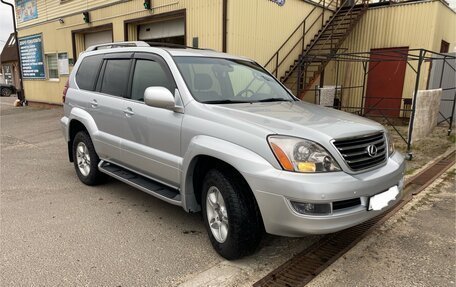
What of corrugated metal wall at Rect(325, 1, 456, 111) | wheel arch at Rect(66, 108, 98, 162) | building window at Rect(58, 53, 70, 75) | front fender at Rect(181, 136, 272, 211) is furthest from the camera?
building window at Rect(58, 53, 70, 75)

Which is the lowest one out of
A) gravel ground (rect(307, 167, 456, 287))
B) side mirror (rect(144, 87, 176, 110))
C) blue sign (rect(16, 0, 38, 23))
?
gravel ground (rect(307, 167, 456, 287))

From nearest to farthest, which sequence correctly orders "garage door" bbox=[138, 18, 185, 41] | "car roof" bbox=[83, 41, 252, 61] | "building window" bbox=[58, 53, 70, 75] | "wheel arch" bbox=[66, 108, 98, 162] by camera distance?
1. "car roof" bbox=[83, 41, 252, 61]
2. "wheel arch" bbox=[66, 108, 98, 162]
3. "garage door" bbox=[138, 18, 185, 41]
4. "building window" bbox=[58, 53, 70, 75]

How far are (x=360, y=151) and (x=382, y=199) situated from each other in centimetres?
44

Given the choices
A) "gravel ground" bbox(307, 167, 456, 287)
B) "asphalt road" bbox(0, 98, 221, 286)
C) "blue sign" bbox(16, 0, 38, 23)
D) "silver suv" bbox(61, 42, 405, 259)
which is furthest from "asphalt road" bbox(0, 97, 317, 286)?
"blue sign" bbox(16, 0, 38, 23)

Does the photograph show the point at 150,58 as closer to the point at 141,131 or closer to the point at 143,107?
the point at 143,107

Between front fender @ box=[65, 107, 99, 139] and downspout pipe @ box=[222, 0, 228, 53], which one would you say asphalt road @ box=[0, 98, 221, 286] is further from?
downspout pipe @ box=[222, 0, 228, 53]

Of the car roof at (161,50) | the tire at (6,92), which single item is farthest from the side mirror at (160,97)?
the tire at (6,92)

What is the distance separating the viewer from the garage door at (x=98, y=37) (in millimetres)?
13352

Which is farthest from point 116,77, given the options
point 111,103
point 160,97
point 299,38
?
point 299,38

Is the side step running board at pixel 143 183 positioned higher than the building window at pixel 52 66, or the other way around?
the building window at pixel 52 66

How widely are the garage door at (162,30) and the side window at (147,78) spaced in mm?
6824

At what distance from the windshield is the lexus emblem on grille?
4.27 feet

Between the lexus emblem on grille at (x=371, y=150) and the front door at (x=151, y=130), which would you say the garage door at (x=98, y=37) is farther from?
the lexus emblem on grille at (x=371, y=150)

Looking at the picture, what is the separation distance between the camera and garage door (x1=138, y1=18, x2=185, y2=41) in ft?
34.6
